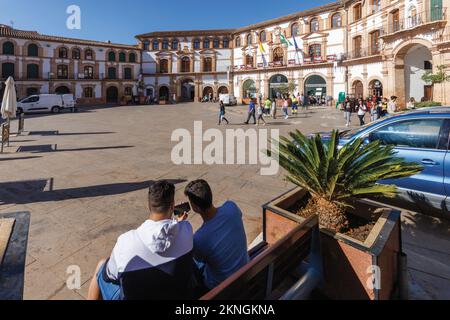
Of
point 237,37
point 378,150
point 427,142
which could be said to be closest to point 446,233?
point 427,142

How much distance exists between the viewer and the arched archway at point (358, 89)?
2847 cm

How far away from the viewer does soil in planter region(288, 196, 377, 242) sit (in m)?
2.71

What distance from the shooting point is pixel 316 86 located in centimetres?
3412

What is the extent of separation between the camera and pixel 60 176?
6496mm

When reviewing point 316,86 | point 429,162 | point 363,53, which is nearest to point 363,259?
point 429,162

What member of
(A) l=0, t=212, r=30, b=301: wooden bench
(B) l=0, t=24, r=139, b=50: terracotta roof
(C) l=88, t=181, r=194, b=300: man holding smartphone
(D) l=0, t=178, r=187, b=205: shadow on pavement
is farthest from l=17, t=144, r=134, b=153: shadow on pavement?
(B) l=0, t=24, r=139, b=50: terracotta roof

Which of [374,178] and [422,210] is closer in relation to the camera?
[374,178]

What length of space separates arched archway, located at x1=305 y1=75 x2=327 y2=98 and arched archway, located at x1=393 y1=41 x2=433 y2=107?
10786 mm

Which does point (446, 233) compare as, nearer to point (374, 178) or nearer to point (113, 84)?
point (374, 178)

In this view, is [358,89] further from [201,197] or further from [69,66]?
[69,66]

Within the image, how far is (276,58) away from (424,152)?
119 ft

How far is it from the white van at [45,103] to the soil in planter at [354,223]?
29555 millimetres

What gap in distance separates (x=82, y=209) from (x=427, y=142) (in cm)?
554

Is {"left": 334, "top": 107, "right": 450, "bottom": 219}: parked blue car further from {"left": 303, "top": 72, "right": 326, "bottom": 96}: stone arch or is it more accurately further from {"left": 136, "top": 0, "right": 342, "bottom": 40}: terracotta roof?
{"left": 136, "top": 0, "right": 342, "bottom": 40}: terracotta roof
